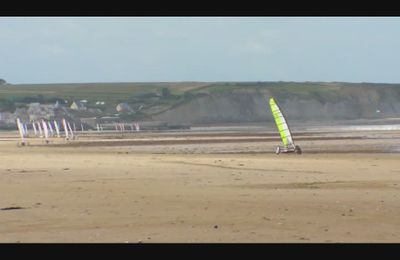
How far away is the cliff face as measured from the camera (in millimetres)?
141500

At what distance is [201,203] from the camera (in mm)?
13539

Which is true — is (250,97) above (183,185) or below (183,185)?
above

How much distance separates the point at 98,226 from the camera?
436 inches

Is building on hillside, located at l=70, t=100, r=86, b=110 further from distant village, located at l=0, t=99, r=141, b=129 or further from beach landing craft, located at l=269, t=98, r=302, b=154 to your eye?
beach landing craft, located at l=269, t=98, r=302, b=154

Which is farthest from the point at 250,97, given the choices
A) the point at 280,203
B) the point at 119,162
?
the point at 280,203

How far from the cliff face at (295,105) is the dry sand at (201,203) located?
4331 inches

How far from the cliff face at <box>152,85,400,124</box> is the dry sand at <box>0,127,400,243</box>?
11002 cm

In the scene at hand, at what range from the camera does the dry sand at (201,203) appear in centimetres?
1035

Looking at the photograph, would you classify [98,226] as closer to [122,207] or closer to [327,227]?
[122,207]

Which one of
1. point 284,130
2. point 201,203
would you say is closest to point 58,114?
point 284,130

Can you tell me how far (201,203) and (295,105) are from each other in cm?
14146

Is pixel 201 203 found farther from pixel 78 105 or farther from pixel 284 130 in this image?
pixel 78 105

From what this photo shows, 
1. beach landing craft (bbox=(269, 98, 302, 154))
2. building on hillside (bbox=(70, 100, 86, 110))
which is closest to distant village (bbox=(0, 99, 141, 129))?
building on hillside (bbox=(70, 100, 86, 110))
